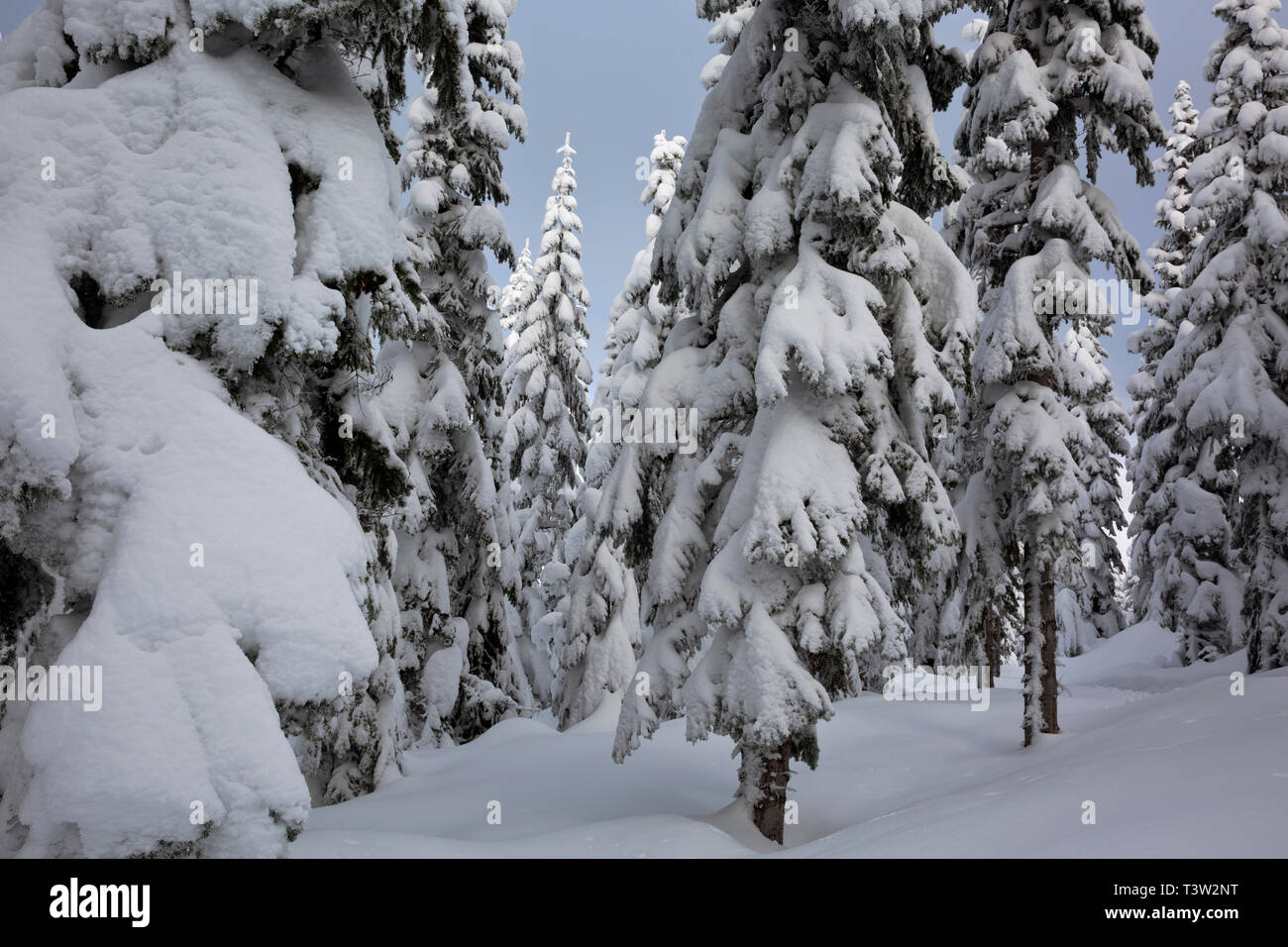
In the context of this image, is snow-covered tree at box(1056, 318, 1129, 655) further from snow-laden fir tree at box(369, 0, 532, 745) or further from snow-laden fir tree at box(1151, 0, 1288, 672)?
snow-laden fir tree at box(369, 0, 532, 745)

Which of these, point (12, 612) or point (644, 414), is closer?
point (12, 612)

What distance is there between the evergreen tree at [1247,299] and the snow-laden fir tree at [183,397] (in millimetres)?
19895

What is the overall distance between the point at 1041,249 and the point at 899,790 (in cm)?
931

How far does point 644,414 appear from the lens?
29.7 feet

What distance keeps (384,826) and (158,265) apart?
6.87 meters

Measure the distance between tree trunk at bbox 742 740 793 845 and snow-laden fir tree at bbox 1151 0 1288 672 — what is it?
16.1m

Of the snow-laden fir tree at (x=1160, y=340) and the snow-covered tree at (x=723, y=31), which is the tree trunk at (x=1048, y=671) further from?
the snow-laden fir tree at (x=1160, y=340)

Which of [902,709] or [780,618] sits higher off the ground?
[780,618]

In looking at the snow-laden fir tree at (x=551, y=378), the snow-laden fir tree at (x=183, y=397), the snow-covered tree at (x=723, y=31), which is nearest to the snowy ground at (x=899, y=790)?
the snow-laden fir tree at (x=183, y=397)

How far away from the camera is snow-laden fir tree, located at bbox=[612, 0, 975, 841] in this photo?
7.56 meters

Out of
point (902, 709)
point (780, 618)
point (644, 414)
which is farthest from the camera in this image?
point (902, 709)

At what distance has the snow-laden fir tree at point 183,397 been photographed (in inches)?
143
